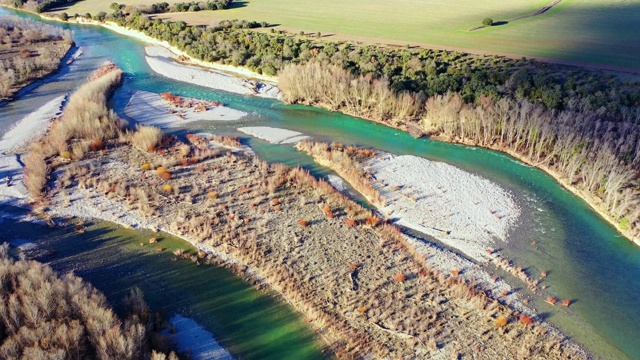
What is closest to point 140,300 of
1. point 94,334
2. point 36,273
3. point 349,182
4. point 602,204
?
point 94,334

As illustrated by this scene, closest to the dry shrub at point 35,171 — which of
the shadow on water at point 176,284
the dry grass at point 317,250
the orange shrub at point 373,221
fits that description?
the dry grass at point 317,250

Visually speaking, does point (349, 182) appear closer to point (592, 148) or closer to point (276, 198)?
point (276, 198)

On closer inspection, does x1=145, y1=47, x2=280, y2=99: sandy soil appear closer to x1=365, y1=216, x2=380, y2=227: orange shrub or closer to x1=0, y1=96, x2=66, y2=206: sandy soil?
x1=0, y1=96, x2=66, y2=206: sandy soil

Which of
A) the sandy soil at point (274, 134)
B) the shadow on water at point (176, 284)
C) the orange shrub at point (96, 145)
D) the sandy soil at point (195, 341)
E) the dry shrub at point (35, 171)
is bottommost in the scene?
the sandy soil at point (195, 341)

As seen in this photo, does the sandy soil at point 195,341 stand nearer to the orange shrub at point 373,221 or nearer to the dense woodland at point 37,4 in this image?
the orange shrub at point 373,221

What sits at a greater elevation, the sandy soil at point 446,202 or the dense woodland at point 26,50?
the dense woodland at point 26,50

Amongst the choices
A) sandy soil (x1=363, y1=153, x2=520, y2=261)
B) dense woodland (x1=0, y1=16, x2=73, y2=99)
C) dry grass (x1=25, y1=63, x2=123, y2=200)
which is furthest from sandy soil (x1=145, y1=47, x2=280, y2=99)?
sandy soil (x1=363, y1=153, x2=520, y2=261)
